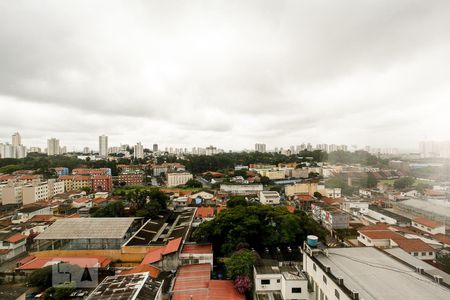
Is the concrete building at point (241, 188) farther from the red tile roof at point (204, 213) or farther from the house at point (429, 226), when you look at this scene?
the house at point (429, 226)

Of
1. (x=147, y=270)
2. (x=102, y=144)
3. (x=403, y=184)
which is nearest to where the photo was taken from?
(x=147, y=270)

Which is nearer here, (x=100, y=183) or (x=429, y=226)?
(x=429, y=226)

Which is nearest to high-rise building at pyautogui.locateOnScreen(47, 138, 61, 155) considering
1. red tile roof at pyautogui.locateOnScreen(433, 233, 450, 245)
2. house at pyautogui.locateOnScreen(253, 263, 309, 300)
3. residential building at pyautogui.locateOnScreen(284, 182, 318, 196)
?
residential building at pyautogui.locateOnScreen(284, 182, 318, 196)

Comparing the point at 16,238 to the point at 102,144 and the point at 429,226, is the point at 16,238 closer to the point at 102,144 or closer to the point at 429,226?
the point at 429,226

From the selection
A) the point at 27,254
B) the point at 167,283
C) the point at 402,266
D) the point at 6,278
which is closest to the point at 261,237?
the point at 167,283

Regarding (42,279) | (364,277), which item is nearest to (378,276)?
(364,277)

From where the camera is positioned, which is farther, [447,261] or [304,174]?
[304,174]

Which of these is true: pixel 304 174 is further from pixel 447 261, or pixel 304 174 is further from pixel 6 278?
pixel 6 278
